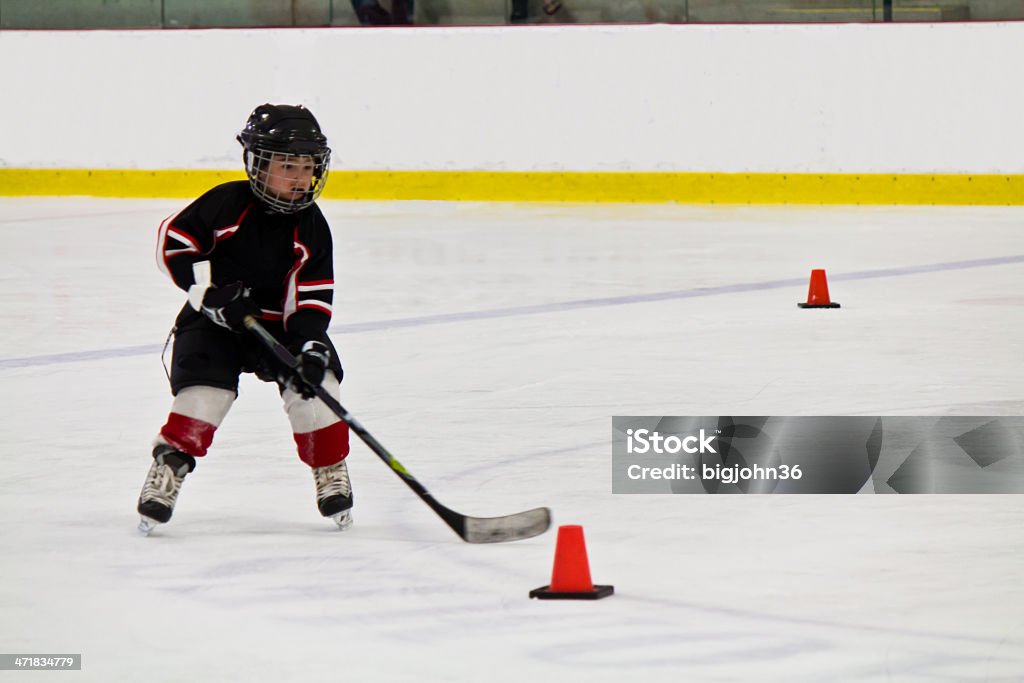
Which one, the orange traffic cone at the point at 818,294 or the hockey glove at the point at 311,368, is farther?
the orange traffic cone at the point at 818,294

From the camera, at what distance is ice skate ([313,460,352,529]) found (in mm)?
3885

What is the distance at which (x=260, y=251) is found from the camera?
3.98 metres

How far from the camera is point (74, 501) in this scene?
13.6 ft

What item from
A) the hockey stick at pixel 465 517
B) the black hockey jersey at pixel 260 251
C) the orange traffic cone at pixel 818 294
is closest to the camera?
the hockey stick at pixel 465 517

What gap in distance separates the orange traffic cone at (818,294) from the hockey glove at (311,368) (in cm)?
423

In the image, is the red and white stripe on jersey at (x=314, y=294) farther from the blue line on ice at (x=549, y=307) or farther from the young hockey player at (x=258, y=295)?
the blue line on ice at (x=549, y=307)

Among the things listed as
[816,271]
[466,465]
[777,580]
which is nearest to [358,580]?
[777,580]

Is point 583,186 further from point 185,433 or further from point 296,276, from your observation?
point 185,433

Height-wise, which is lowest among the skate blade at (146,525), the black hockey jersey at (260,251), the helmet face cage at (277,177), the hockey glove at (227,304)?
the skate blade at (146,525)

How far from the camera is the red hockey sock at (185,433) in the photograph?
3.92 meters

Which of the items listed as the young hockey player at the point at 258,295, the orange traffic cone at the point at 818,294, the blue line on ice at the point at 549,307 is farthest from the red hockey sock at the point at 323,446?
the orange traffic cone at the point at 818,294

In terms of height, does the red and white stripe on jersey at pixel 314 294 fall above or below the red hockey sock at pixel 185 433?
above

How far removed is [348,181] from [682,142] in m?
2.72

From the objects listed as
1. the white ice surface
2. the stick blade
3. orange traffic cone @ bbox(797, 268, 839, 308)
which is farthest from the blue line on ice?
the stick blade
